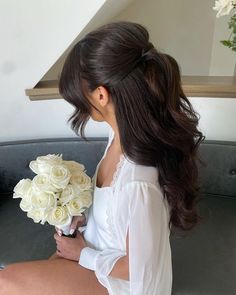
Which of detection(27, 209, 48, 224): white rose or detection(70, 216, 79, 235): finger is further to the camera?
detection(70, 216, 79, 235): finger

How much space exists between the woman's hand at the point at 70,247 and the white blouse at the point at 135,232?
0.04 m

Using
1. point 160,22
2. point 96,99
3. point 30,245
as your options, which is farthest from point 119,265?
point 160,22

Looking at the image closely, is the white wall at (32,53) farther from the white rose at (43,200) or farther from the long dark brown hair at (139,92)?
the white rose at (43,200)

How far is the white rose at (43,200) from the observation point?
95 centimetres

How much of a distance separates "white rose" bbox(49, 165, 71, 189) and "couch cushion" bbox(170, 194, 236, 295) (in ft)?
2.03

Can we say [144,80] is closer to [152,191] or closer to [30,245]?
[152,191]

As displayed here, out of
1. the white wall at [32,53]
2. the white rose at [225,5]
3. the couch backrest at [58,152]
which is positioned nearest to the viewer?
the white rose at [225,5]

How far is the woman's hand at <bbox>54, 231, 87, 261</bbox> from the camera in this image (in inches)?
41.3

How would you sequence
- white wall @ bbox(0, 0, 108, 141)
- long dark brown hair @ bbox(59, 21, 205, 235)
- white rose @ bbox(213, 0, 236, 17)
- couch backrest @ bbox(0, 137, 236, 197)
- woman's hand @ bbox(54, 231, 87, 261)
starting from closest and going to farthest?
1. long dark brown hair @ bbox(59, 21, 205, 235)
2. woman's hand @ bbox(54, 231, 87, 261)
3. white rose @ bbox(213, 0, 236, 17)
4. white wall @ bbox(0, 0, 108, 141)
5. couch backrest @ bbox(0, 137, 236, 197)

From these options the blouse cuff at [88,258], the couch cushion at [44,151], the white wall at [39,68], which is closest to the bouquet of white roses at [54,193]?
the blouse cuff at [88,258]

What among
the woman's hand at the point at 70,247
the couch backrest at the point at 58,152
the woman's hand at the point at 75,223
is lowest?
the couch backrest at the point at 58,152

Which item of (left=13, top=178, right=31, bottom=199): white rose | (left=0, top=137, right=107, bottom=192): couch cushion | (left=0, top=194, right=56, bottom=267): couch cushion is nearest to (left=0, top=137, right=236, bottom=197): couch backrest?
(left=0, top=137, right=107, bottom=192): couch cushion

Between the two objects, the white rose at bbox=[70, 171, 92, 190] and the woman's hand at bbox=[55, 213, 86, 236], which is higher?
the white rose at bbox=[70, 171, 92, 190]

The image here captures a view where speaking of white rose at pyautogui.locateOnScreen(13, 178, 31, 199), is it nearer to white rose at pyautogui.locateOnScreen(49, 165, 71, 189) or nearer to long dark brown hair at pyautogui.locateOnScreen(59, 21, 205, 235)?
white rose at pyautogui.locateOnScreen(49, 165, 71, 189)
